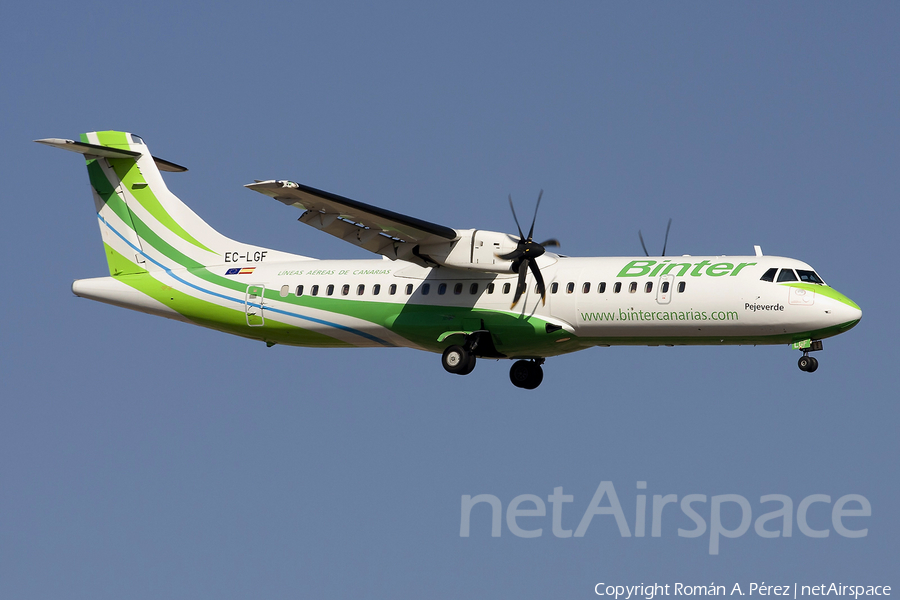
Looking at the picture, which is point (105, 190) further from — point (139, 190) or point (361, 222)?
point (361, 222)

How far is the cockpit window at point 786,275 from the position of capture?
21.2 metres

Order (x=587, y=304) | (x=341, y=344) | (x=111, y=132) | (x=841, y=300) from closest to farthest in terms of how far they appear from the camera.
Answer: (x=841, y=300)
(x=587, y=304)
(x=341, y=344)
(x=111, y=132)

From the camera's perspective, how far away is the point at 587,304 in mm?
22422

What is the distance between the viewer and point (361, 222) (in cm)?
2273

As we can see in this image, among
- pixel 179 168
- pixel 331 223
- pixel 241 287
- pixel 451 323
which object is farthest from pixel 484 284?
pixel 179 168

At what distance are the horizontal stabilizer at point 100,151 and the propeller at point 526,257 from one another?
9.64 meters

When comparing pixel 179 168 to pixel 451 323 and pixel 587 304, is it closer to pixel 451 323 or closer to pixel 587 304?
pixel 451 323

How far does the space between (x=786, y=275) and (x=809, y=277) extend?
456mm

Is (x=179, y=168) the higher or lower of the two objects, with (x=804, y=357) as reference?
higher

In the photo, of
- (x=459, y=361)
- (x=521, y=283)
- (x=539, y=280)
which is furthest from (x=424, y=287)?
(x=539, y=280)

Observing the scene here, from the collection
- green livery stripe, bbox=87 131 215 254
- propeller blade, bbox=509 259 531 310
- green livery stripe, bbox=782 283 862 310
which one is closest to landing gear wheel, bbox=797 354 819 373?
green livery stripe, bbox=782 283 862 310

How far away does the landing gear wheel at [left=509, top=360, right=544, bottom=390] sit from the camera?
82.9 feet

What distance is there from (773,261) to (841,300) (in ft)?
4.86

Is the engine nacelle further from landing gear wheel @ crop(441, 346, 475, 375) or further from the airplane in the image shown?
landing gear wheel @ crop(441, 346, 475, 375)
